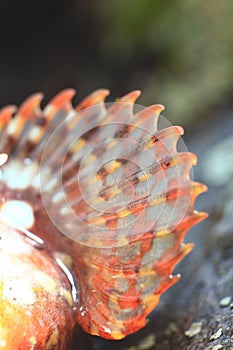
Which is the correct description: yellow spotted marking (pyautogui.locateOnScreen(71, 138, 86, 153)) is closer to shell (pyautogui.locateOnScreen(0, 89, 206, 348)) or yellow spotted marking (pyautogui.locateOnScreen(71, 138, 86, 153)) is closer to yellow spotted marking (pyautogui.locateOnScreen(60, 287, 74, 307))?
shell (pyautogui.locateOnScreen(0, 89, 206, 348))

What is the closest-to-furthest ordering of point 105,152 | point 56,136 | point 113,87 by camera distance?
point 105,152 → point 56,136 → point 113,87

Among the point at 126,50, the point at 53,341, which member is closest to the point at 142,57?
the point at 126,50

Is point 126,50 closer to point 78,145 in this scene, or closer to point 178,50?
point 178,50

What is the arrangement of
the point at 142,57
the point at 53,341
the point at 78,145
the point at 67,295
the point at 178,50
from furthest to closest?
the point at 142,57, the point at 178,50, the point at 78,145, the point at 67,295, the point at 53,341

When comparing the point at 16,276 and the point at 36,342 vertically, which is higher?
the point at 16,276

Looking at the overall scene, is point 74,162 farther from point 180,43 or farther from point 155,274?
point 180,43

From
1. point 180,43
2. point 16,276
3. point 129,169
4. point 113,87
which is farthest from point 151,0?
point 16,276

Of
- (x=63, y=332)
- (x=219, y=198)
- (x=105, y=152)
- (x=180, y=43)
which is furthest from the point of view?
(x=180, y=43)
